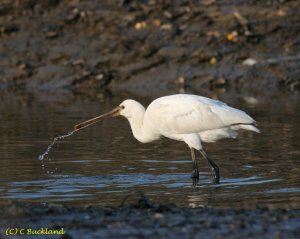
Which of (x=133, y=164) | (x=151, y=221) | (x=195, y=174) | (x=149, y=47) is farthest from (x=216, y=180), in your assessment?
(x=149, y=47)

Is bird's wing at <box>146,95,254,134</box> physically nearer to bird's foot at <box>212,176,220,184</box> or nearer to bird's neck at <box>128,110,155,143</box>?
bird's neck at <box>128,110,155,143</box>

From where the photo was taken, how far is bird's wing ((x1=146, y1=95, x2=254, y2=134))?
42.3 ft

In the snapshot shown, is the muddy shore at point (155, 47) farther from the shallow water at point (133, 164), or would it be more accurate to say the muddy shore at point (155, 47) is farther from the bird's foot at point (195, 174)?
the bird's foot at point (195, 174)

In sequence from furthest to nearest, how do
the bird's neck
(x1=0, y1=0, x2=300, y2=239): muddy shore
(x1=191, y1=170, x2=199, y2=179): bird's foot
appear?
(x1=0, y1=0, x2=300, y2=239): muddy shore
the bird's neck
(x1=191, y1=170, x2=199, y2=179): bird's foot

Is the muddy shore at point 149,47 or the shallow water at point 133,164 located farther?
the muddy shore at point 149,47

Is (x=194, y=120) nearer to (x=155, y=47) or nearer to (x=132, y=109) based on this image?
(x=132, y=109)

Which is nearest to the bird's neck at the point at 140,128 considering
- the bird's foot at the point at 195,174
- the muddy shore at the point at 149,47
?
the bird's foot at the point at 195,174

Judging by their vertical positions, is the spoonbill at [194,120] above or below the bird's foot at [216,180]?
above

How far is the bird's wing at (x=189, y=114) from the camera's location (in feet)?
42.3

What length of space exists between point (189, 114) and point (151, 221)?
13.9 feet

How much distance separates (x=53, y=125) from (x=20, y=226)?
8.66 meters

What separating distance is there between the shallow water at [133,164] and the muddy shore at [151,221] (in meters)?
0.60

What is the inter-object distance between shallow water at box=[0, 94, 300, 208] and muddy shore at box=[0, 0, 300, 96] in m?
4.10

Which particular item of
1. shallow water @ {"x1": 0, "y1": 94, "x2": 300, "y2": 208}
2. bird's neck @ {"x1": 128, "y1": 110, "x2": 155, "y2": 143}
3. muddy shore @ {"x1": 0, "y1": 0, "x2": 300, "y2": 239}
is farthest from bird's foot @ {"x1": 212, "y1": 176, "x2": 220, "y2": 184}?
muddy shore @ {"x1": 0, "y1": 0, "x2": 300, "y2": 239}
